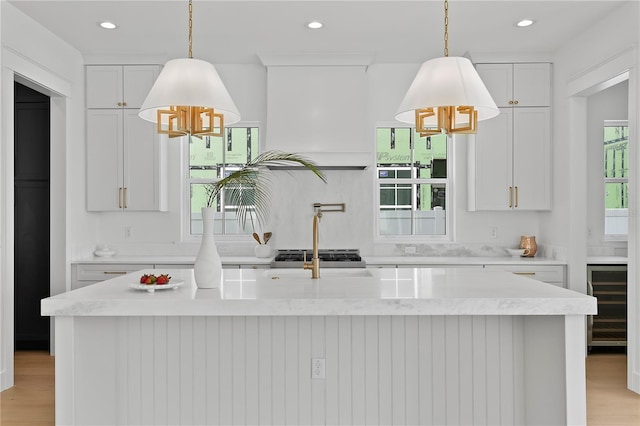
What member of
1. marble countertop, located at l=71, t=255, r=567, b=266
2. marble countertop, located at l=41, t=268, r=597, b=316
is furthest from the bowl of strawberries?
marble countertop, located at l=71, t=255, r=567, b=266

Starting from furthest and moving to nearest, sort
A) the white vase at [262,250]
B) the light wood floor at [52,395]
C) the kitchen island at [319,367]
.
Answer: the white vase at [262,250], the light wood floor at [52,395], the kitchen island at [319,367]

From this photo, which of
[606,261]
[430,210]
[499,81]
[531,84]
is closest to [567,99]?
[531,84]

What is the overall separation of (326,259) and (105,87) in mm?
2643

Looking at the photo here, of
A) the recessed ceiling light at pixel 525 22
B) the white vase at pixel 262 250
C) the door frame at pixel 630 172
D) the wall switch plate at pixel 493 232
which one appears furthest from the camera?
the wall switch plate at pixel 493 232

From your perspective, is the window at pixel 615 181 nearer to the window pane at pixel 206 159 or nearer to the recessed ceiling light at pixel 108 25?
the window pane at pixel 206 159

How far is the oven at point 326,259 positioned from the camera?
4.36 m

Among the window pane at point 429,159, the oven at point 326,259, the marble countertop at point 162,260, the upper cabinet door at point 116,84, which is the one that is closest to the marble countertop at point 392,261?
the marble countertop at point 162,260

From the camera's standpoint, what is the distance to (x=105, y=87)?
4.87 m

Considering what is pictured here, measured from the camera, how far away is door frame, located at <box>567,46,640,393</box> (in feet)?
11.8

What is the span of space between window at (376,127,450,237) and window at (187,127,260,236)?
1420 millimetres

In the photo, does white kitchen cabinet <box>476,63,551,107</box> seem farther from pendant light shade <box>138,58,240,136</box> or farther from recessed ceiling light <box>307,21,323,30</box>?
pendant light shade <box>138,58,240,136</box>

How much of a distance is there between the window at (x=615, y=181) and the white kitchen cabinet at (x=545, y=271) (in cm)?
112

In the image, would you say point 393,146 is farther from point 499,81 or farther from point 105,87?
point 105,87

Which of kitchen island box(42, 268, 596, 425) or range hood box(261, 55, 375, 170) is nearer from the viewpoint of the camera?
kitchen island box(42, 268, 596, 425)
